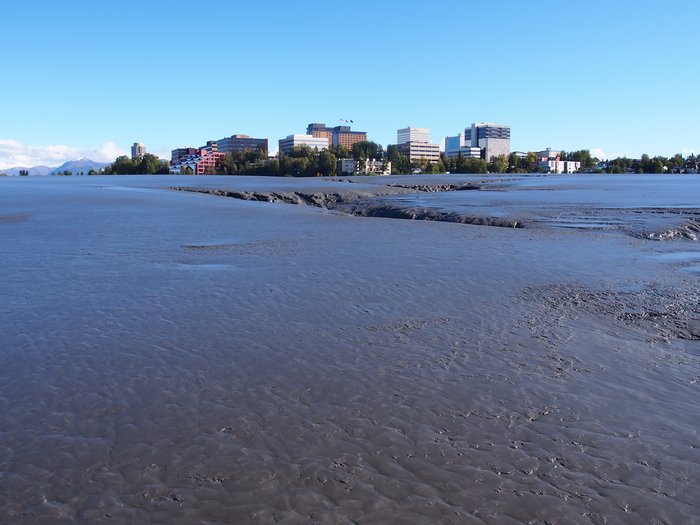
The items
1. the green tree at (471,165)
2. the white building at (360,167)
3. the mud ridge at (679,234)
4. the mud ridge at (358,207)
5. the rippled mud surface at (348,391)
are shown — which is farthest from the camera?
the green tree at (471,165)

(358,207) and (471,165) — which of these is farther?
(471,165)

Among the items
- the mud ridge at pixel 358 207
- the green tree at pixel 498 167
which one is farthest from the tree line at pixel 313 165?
the mud ridge at pixel 358 207

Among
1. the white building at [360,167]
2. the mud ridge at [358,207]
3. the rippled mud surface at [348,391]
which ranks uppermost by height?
the white building at [360,167]

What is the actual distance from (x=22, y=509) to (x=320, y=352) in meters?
4.02

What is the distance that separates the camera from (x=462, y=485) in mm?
4699

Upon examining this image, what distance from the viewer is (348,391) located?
656 centimetres

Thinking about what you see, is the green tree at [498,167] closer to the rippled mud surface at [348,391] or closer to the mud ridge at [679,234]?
the mud ridge at [679,234]

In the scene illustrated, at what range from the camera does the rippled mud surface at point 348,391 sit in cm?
455

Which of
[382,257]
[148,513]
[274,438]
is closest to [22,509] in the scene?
[148,513]

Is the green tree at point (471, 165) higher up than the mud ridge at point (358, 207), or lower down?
higher up

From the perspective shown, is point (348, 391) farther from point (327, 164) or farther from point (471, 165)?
point (471, 165)

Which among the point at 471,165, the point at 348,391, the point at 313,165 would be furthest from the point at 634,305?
the point at 471,165

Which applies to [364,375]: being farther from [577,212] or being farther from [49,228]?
[577,212]

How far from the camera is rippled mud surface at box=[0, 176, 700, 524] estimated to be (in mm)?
4551
